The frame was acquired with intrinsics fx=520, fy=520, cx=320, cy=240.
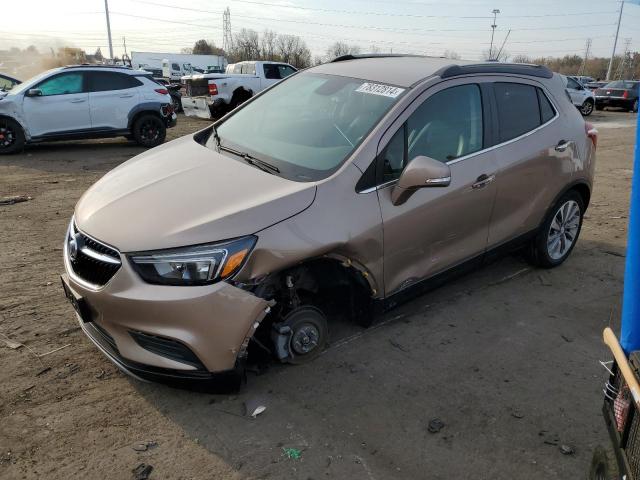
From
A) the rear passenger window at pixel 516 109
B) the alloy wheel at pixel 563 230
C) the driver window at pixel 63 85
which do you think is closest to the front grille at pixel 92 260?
the rear passenger window at pixel 516 109

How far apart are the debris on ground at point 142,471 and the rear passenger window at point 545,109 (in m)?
3.90

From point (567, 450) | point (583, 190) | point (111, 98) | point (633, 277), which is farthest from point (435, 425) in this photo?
point (111, 98)

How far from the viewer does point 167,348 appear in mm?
2688

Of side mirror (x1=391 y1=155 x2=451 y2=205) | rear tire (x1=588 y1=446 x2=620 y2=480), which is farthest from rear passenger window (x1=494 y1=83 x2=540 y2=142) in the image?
rear tire (x1=588 y1=446 x2=620 y2=480)

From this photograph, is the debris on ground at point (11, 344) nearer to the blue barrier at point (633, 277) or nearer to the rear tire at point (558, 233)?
the blue barrier at point (633, 277)

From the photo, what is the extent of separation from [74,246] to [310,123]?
170 centimetres

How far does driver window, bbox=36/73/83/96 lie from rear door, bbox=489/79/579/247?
9394mm

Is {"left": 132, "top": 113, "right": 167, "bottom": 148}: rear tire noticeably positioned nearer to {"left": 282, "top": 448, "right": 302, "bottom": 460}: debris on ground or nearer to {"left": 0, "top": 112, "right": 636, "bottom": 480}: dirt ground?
{"left": 0, "top": 112, "right": 636, "bottom": 480}: dirt ground

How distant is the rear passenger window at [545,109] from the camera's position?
4405mm

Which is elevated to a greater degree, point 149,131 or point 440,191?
point 440,191

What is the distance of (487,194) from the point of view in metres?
3.83

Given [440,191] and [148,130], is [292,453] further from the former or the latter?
[148,130]

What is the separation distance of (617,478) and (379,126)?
224 centimetres

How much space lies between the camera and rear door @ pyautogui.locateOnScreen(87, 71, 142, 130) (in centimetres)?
1084
